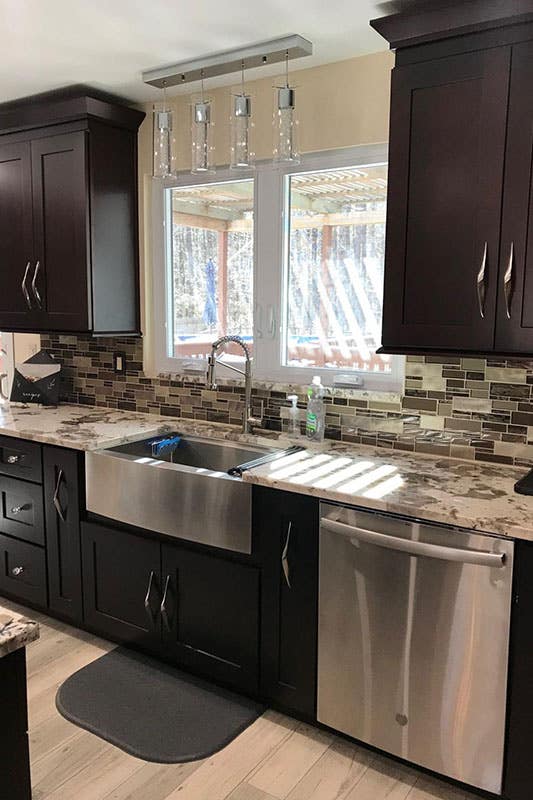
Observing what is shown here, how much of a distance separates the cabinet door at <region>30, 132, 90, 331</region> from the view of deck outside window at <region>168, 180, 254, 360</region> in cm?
46

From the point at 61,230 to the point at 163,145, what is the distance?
0.89m

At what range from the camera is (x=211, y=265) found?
3193 millimetres

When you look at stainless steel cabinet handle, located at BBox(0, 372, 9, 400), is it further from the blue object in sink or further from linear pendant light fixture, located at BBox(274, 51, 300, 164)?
linear pendant light fixture, located at BBox(274, 51, 300, 164)

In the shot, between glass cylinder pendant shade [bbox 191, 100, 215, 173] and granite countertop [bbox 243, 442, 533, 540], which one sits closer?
granite countertop [bbox 243, 442, 533, 540]

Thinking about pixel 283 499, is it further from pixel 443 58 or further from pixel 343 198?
pixel 443 58

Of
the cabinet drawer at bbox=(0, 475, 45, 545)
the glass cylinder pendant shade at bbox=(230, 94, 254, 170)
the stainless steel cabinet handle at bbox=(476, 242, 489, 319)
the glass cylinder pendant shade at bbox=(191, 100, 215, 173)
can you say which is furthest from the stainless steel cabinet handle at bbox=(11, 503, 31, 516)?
the stainless steel cabinet handle at bbox=(476, 242, 489, 319)

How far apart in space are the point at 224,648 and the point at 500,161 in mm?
1919

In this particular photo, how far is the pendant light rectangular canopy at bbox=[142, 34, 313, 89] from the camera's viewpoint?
244 centimetres

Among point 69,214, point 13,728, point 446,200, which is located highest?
point 69,214

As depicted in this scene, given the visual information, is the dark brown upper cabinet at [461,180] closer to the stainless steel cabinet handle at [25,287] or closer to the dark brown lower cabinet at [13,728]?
the dark brown lower cabinet at [13,728]

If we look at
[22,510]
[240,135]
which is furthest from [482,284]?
[22,510]

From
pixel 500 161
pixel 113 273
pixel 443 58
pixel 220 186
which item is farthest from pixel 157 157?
pixel 500 161

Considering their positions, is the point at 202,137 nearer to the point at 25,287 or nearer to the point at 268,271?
the point at 268,271

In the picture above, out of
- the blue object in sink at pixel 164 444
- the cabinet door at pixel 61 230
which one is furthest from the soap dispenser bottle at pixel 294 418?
the cabinet door at pixel 61 230
